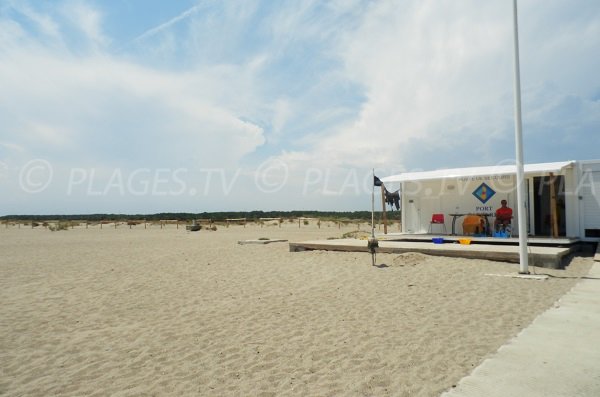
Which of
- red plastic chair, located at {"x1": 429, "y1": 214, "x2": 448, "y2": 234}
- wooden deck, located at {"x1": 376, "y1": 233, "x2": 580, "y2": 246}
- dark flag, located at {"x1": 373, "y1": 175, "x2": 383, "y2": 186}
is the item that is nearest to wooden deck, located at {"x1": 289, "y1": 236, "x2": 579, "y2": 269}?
wooden deck, located at {"x1": 376, "y1": 233, "x2": 580, "y2": 246}

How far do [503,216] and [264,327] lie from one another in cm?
1014

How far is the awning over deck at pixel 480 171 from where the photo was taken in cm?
1143

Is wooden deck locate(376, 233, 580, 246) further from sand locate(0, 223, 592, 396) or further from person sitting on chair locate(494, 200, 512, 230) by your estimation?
person sitting on chair locate(494, 200, 512, 230)

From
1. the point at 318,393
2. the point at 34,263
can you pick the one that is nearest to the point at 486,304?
the point at 318,393

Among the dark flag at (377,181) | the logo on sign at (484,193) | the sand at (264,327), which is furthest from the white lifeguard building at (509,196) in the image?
the sand at (264,327)

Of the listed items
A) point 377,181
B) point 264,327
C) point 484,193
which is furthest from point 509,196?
point 264,327

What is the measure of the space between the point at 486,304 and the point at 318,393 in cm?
374

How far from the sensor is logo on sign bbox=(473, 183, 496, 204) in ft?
44.7

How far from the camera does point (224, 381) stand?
355 centimetres

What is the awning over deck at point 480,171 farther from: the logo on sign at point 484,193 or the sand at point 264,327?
the sand at point 264,327

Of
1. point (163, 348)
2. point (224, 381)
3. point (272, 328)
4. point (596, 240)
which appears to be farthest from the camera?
point (596, 240)

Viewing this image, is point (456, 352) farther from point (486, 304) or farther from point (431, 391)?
point (486, 304)

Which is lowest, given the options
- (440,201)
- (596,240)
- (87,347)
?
(87,347)

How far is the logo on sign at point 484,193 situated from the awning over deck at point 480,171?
22.8 inches
